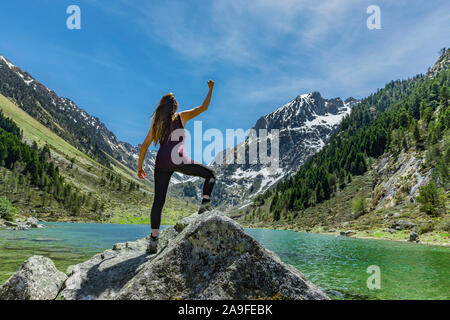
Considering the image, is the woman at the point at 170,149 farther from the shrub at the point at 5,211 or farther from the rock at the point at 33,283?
the shrub at the point at 5,211

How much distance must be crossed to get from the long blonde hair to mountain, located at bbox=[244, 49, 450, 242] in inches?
2309

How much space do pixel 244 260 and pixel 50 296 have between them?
20.7 ft

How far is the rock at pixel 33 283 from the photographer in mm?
7332

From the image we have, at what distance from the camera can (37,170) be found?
509 ft

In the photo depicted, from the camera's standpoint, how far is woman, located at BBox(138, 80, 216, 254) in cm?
661

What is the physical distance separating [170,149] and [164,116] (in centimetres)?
89

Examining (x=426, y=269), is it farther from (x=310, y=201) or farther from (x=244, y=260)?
(x=310, y=201)

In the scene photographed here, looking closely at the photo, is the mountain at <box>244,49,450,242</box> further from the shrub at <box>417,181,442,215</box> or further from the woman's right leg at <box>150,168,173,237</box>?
the woman's right leg at <box>150,168,173,237</box>

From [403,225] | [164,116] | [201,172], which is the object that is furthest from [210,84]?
[403,225]

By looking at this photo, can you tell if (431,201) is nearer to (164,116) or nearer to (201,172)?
(201,172)

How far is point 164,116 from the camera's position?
682 centimetres

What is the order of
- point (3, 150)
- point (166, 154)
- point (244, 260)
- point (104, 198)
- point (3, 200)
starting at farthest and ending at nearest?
point (104, 198)
point (3, 150)
point (3, 200)
point (166, 154)
point (244, 260)

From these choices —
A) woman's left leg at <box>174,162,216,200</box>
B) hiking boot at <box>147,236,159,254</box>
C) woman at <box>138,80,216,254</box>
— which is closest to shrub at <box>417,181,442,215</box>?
woman's left leg at <box>174,162,216,200</box>
